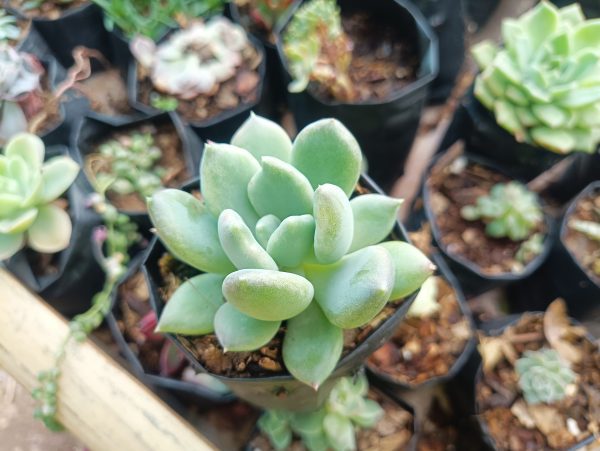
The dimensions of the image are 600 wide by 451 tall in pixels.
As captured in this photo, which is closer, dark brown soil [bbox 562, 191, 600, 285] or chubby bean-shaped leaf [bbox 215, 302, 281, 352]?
chubby bean-shaped leaf [bbox 215, 302, 281, 352]

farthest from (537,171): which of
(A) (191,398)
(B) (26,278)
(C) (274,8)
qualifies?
(B) (26,278)

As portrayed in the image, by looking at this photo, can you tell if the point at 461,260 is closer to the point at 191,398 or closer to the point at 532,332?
the point at 532,332

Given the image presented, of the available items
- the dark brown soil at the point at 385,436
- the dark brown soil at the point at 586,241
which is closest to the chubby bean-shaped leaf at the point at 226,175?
the dark brown soil at the point at 385,436

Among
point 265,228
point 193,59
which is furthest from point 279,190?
point 193,59

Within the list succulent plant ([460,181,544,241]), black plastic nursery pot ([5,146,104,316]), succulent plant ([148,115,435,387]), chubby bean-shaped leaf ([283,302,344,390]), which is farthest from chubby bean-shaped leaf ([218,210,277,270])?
succulent plant ([460,181,544,241])

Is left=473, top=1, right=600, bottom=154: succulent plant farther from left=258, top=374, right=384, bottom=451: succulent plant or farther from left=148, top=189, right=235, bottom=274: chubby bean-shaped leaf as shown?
left=148, top=189, right=235, bottom=274: chubby bean-shaped leaf

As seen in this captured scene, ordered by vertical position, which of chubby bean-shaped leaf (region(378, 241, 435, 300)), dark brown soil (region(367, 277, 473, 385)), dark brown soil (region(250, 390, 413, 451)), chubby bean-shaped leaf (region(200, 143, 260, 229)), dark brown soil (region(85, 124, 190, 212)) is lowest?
dark brown soil (region(250, 390, 413, 451))
